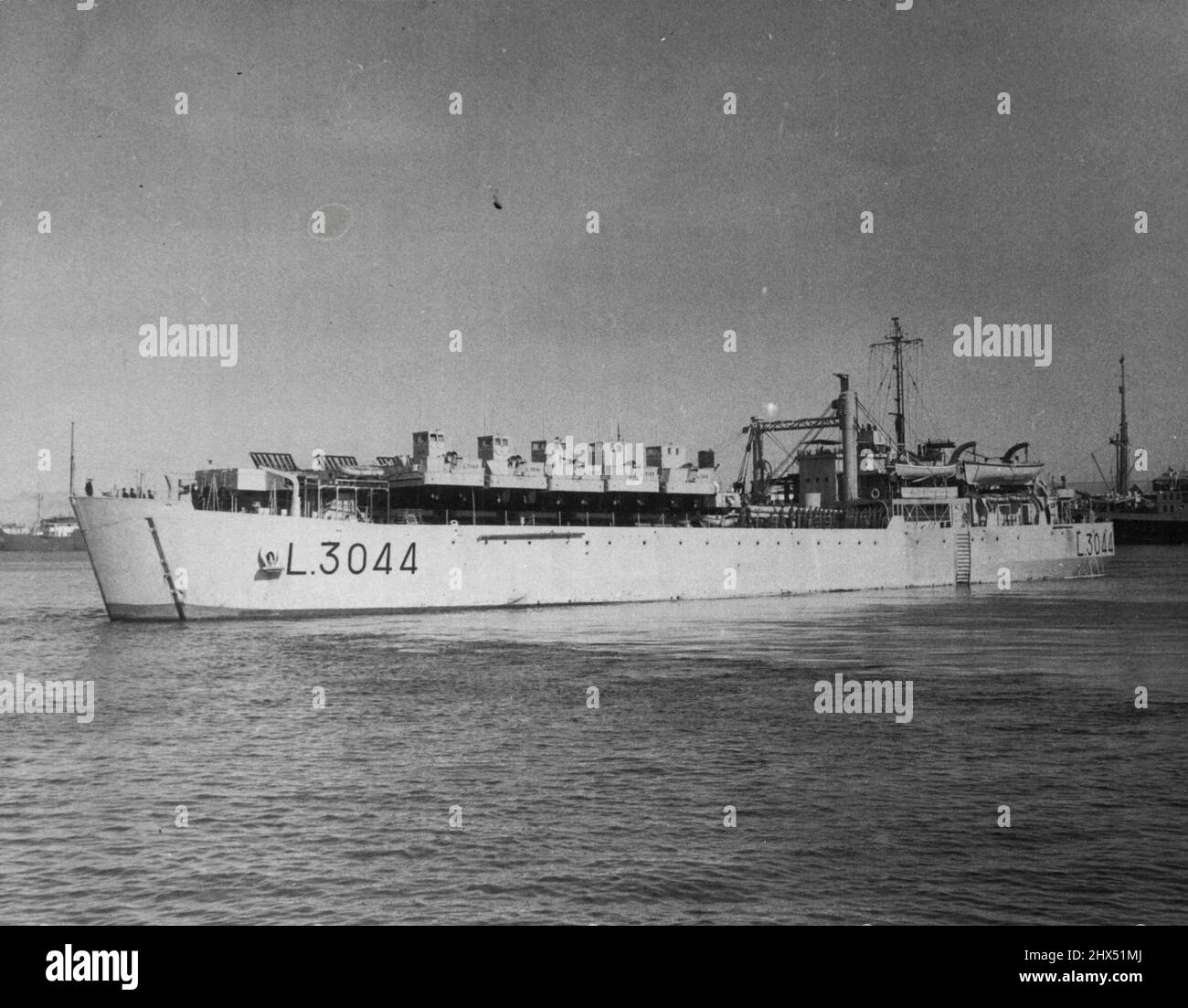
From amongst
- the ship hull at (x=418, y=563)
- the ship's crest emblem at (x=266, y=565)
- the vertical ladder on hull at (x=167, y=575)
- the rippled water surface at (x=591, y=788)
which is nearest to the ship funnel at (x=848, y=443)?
the ship hull at (x=418, y=563)

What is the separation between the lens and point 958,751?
13.6m

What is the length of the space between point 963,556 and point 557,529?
949 inches

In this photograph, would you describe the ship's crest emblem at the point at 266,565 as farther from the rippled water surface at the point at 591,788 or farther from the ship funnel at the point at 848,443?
the ship funnel at the point at 848,443

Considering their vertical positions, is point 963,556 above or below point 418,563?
below

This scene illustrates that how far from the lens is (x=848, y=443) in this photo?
48.0 meters

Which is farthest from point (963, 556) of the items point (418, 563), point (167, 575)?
point (167, 575)

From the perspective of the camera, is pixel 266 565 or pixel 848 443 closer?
pixel 266 565

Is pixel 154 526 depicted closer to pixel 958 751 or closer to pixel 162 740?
pixel 162 740

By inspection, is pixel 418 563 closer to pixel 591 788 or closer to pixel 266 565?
pixel 266 565

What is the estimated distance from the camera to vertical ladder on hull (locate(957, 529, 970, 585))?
4984cm

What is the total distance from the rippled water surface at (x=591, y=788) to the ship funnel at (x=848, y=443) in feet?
80.3
